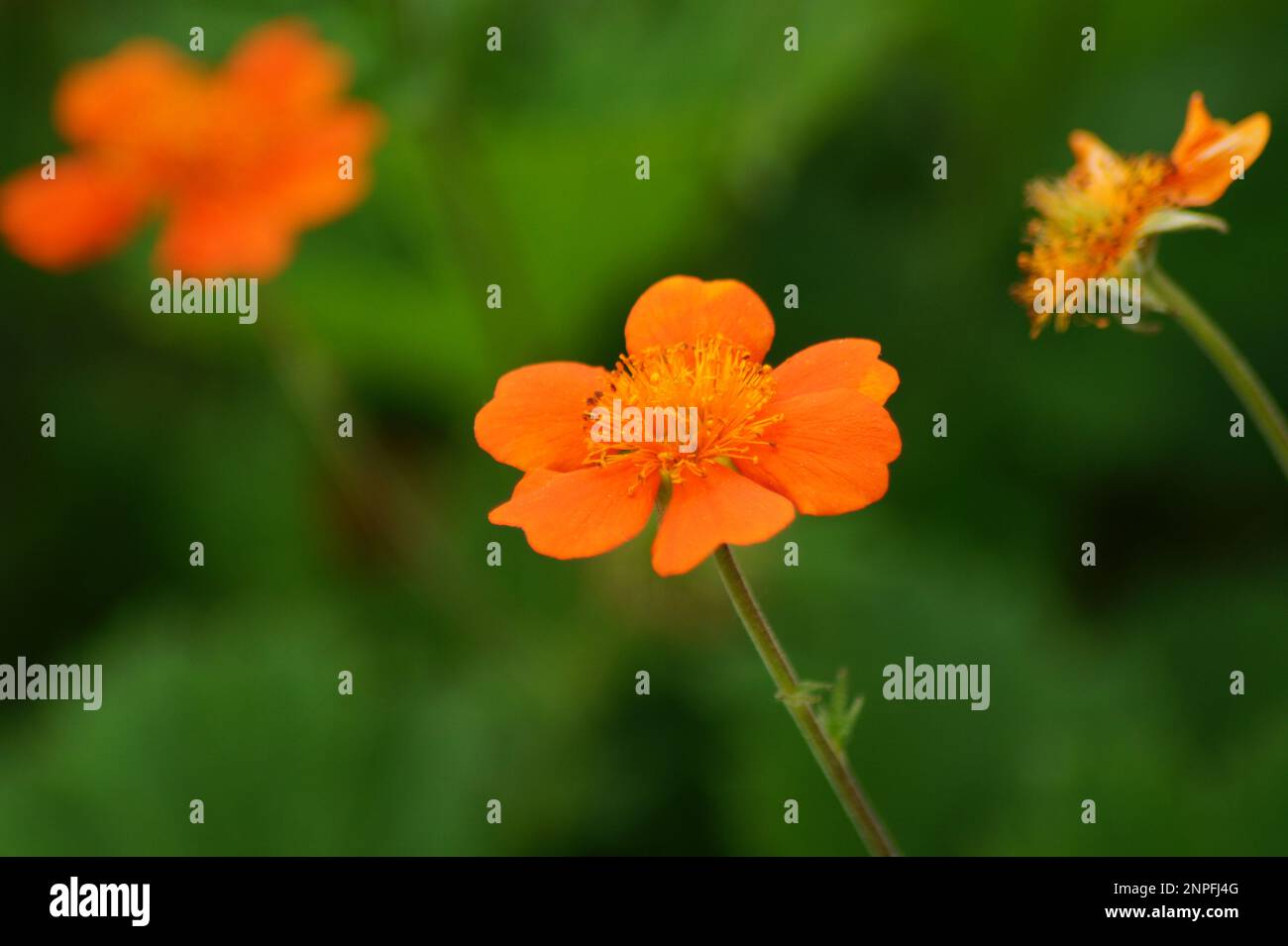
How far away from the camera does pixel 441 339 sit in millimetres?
2883

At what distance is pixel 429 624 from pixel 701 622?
0.59 metres

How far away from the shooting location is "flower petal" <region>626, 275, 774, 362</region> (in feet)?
3.99

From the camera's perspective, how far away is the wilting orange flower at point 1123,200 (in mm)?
1225

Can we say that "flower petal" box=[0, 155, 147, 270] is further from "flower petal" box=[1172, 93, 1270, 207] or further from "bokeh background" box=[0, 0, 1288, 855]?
"flower petal" box=[1172, 93, 1270, 207]

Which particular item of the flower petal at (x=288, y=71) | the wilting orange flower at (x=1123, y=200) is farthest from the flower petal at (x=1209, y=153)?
the flower petal at (x=288, y=71)

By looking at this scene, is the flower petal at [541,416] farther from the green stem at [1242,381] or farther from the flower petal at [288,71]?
the flower petal at [288,71]

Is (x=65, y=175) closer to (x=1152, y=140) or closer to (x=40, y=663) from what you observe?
(x=40, y=663)

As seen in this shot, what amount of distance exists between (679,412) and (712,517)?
140mm

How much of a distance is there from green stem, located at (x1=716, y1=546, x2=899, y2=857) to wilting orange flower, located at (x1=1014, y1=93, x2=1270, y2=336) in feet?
1.31

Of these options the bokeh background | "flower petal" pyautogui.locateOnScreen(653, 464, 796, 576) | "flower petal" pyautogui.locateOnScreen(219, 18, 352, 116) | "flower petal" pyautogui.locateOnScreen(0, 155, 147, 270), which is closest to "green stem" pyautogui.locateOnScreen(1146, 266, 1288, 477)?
"flower petal" pyautogui.locateOnScreen(653, 464, 796, 576)

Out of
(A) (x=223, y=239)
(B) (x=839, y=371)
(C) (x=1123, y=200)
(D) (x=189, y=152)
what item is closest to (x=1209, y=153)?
(C) (x=1123, y=200)

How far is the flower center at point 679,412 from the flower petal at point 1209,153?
40cm

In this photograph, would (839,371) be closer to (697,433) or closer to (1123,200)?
(697,433)
